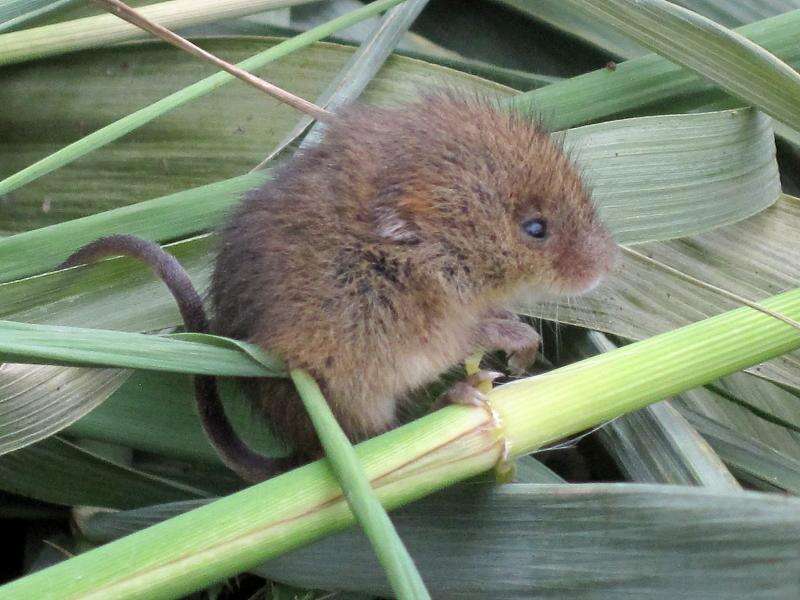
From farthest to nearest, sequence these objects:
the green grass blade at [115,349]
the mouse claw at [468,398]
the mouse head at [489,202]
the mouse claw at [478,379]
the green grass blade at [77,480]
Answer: the green grass blade at [77,480] < the mouse head at [489,202] < the mouse claw at [478,379] < the mouse claw at [468,398] < the green grass blade at [115,349]

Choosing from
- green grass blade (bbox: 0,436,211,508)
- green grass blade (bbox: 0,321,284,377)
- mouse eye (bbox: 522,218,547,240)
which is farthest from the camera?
green grass blade (bbox: 0,436,211,508)

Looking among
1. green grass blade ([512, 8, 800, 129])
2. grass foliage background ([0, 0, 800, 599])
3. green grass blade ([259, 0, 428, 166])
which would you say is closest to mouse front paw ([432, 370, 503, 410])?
grass foliage background ([0, 0, 800, 599])

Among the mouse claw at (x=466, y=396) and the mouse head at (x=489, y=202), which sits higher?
Answer: the mouse head at (x=489, y=202)

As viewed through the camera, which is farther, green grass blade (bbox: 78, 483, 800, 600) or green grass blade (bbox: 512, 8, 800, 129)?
green grass blade (bbox: 512, 8, 800, 129)

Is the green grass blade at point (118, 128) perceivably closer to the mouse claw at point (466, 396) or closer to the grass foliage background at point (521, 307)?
Result: the grass foliage background at point (521, 307)

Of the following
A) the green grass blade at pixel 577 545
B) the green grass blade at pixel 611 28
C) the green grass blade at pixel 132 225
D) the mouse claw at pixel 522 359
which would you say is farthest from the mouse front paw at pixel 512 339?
the green grass blade at pixel 611 28

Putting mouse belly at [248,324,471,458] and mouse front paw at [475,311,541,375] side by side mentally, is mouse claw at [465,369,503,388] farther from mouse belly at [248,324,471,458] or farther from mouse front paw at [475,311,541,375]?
mouse front paw at [475,311,541,375]
